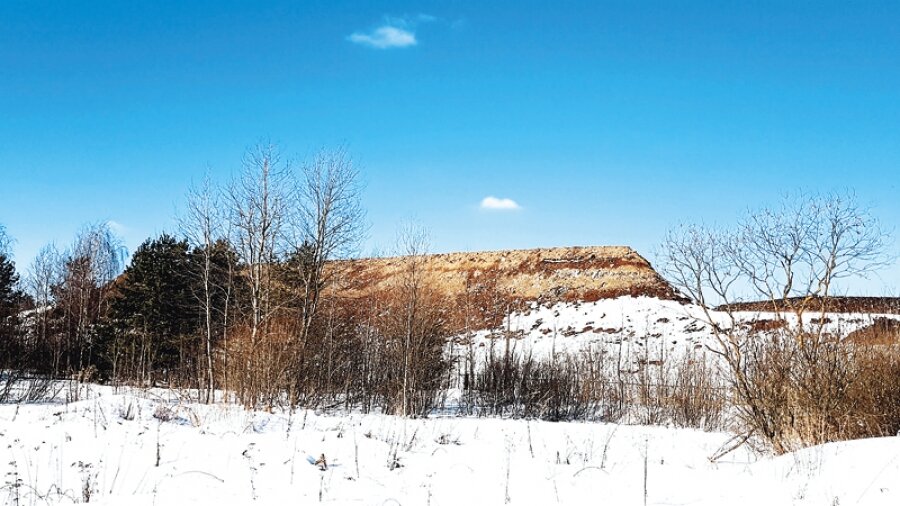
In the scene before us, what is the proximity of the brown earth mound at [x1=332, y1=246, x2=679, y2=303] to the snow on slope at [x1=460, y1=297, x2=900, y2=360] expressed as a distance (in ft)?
6.75

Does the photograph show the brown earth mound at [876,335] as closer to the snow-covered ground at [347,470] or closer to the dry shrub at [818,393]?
the dry shrub at [818,393]

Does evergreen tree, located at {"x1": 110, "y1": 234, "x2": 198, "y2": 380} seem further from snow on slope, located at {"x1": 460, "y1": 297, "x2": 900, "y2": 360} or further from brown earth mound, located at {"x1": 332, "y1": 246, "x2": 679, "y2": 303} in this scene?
snow on slope, located at {"x1": 460, "y1": 297, "x2": 900, "y2": 360}

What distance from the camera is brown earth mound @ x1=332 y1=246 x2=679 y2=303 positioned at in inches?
1606

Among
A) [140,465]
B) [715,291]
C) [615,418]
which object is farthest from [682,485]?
[615,418]

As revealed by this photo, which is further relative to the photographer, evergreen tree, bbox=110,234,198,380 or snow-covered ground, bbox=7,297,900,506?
evergreen tree, bbox=110,234,198,380

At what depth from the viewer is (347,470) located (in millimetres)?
8453

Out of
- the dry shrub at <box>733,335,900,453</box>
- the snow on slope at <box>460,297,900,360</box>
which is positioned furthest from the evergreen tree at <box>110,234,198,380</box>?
the dry shrub at <box>733,335,900,453</box>

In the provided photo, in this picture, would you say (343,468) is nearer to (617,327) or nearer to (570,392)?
(570,392)

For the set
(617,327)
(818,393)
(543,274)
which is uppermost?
(543,274)

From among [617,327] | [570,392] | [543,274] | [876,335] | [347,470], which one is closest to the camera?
[347,470]

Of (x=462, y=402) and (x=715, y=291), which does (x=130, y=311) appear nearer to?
(x=462, y=402)

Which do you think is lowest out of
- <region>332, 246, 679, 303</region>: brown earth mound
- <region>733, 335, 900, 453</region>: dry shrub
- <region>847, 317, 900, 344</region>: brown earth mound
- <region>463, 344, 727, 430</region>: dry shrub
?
<region>463, 344, 727, 430</region>: dry shrub

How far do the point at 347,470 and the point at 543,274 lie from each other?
38.5 metres

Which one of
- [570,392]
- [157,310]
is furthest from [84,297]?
[570,392]
